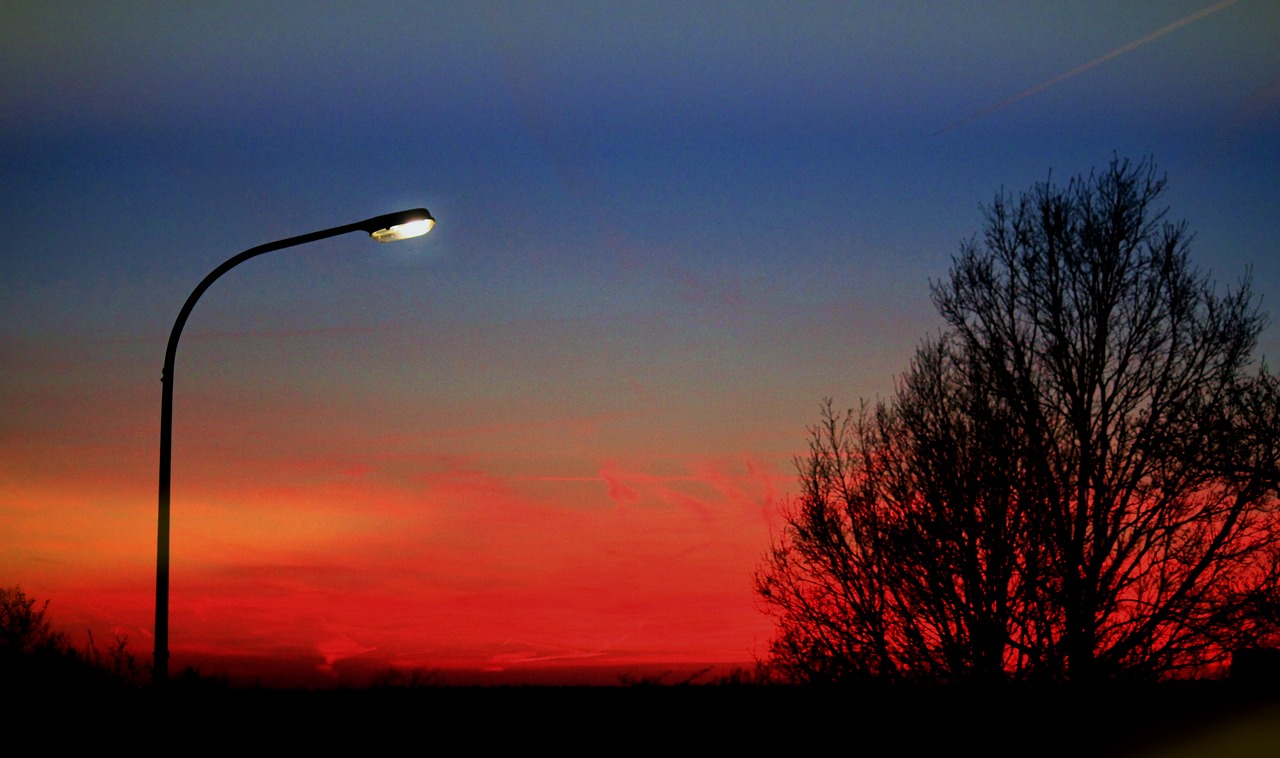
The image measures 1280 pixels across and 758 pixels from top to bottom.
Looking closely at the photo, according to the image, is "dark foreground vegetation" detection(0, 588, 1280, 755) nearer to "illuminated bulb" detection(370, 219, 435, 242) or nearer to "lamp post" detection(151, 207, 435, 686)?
"lamp post" detection(151, 207, 435, 686)

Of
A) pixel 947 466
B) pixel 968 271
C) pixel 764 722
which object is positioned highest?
pixel 968 271

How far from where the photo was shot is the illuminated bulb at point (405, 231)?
40.4ft

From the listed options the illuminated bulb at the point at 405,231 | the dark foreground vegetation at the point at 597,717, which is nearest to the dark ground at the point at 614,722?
the dark foreground vegetation at the point at 597,717

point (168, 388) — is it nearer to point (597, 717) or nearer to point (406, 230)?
point (406, 230)

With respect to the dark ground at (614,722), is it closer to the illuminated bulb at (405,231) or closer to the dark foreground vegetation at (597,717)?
the dark foreground vegetation at (597,717)

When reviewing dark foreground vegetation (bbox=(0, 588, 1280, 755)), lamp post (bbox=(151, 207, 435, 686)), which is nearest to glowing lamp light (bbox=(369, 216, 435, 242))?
lamp post (bbox=(151, 207, 435, 686))

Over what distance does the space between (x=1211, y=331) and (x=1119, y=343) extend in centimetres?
154

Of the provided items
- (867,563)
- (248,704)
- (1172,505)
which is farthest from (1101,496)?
(248,704)

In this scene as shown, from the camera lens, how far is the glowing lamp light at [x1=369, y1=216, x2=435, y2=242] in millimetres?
12297

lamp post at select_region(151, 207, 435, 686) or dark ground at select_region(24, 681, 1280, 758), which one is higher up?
lamp post at select_region(151, 207, 435, 686)

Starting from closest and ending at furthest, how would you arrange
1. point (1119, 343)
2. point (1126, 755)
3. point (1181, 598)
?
point (1126, 755) → point (1181, 598) → point (1119, 343)

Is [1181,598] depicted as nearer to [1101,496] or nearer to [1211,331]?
[1101,496]

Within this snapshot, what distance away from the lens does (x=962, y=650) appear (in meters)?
20.0

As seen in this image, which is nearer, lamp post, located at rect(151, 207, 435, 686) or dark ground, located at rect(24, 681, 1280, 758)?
dark ground, located at rect(24, 681, 1280, 758)
